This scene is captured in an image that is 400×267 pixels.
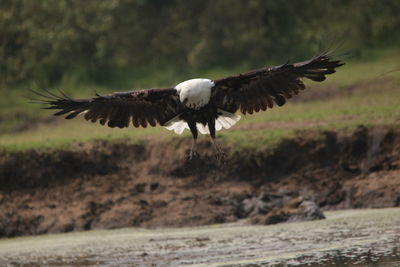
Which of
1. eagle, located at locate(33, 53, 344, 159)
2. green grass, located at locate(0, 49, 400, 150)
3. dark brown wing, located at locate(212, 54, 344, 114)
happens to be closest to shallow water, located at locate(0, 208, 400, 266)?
eagle, located at locate(33, 53, 344, 159)

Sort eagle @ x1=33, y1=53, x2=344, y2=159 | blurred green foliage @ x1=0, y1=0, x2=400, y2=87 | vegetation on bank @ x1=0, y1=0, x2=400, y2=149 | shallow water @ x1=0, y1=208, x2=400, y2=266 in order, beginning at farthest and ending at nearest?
1. blurred green foliage @ x1=0, y1=0, x2=400, y2=87
2. vegetation on bank @ x1=0, y1=0, x2=400, y2=149
3. shallow water @ x1=0, y1=208, x2=400, y2=266
4. eagle @ x1=33, y1=53, x2=344, y2=159

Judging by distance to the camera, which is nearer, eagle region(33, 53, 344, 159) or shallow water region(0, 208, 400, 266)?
eagle region(33, 53, 344, 159)

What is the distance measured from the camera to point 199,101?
11102mm

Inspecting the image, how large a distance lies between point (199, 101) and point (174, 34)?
1485cm

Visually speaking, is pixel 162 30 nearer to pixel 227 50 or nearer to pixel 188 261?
pixel 227 50

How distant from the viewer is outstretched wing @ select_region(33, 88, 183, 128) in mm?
10875

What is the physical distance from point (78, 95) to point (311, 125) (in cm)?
832

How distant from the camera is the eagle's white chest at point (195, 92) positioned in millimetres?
10938

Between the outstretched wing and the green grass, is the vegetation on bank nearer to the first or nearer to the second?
the green grass

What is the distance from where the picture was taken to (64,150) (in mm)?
16531

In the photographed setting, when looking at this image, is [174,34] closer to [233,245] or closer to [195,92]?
[233,245]

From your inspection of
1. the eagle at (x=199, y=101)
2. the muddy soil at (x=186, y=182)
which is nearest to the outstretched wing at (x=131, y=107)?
the eagle at (x=199, y=101)

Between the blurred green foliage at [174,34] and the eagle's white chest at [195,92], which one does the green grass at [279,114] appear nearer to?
the blurred green foliage at [174,34]

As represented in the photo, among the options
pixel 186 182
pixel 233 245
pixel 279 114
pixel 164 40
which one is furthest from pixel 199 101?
pixel 164 40
